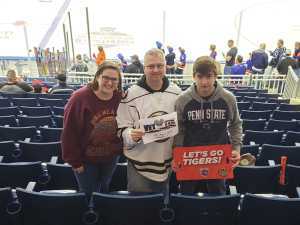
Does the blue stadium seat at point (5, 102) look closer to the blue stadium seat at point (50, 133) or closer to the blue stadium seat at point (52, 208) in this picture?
the blue stadium seat at point (50, 133)

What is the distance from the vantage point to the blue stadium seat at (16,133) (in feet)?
10.1

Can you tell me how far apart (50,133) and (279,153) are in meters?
2.33

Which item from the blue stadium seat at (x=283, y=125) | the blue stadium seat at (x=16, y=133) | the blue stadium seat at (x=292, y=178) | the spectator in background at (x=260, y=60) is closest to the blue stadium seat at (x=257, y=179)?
the blue stadium seat at (x=292, y=178)

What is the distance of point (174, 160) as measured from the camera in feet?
6.20

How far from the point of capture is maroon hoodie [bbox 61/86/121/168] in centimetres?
189

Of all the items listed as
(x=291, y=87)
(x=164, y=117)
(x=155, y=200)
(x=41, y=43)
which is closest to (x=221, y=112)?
(x=164, y=117)

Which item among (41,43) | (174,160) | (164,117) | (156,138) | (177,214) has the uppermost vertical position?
(41,43)

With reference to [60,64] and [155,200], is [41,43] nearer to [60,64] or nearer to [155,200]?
[60,64]

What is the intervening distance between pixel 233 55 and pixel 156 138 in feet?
25.9

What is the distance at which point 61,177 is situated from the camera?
226 cm

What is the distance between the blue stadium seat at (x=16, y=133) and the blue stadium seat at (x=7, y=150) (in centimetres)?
38

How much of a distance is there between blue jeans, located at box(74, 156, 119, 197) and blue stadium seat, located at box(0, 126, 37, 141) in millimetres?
1309

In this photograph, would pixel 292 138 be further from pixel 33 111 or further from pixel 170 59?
pixel 170 59

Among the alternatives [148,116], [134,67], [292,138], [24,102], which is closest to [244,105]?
[292,138]
